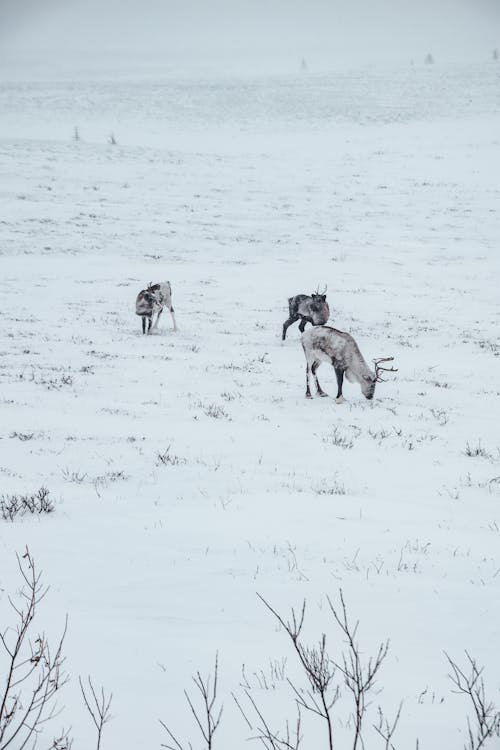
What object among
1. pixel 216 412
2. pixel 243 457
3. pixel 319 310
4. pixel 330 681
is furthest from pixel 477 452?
pixel 319 310

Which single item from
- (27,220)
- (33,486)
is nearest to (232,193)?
(27,220)

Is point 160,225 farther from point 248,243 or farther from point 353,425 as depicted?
point 353,425

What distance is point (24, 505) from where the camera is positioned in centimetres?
657

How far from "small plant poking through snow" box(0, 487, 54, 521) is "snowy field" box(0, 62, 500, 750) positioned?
0.50ft

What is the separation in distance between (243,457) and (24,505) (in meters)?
3.17

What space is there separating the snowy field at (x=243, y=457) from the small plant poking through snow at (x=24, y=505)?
154mm

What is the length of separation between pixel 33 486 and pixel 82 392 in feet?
15.6

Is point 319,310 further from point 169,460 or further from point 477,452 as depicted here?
point 169,460

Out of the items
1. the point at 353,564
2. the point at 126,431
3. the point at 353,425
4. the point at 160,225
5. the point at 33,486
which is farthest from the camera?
the point at 160,225

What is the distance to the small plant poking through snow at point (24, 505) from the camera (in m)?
6.45

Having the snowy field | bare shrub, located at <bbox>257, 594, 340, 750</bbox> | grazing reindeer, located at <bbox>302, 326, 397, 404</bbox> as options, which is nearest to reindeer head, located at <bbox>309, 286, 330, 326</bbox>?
the snowy field

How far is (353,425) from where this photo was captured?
10.5 meters

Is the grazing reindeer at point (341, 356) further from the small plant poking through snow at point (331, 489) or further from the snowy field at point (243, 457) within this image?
the small plant poking through snow at point (331, 489)

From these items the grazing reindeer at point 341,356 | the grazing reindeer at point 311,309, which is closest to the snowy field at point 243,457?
the grazing reindeer at point 341,356
